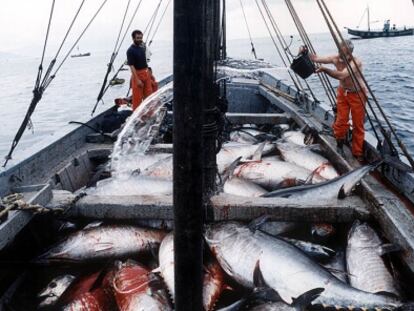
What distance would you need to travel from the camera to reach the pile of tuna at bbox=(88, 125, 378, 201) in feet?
14.8

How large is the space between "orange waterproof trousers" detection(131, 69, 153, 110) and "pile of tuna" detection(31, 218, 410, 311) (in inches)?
206

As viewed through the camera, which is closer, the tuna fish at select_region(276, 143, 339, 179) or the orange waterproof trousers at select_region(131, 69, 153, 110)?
the tuna fish at select_region(276, 143, 339, 179)

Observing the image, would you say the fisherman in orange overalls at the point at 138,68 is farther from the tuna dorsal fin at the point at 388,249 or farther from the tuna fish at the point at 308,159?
the tuna dorsal fin at the point at 388,249

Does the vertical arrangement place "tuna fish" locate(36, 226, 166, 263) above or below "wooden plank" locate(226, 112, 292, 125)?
below

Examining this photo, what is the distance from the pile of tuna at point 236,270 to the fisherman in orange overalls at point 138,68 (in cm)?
529

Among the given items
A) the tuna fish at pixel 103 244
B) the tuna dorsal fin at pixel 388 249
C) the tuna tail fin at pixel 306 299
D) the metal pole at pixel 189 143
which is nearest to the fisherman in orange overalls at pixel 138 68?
the tuna fish at pixel 103 244

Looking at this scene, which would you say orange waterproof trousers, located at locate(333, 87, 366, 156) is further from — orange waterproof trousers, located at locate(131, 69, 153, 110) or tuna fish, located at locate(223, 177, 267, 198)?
orange waterproof trousers, located at locate(131, 69, 153, 110)

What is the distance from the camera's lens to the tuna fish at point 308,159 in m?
5.39

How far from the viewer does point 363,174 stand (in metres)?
4.50

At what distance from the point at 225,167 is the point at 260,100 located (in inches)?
245

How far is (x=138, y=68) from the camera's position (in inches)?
349

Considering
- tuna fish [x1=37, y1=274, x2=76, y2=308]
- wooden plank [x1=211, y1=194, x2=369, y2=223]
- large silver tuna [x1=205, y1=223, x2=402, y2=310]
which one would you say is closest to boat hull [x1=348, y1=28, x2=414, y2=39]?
wooden plank [x1=211, y1=194, x2=369, y2=223]

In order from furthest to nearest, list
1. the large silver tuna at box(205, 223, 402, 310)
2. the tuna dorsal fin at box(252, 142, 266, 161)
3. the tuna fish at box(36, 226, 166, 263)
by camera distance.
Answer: the tuna dorsal fin at box(252, 142, 266, 161), the tuna fish at box(36, 226, 166, 263), the large silver tuna at box(205, 223, 402, 310)

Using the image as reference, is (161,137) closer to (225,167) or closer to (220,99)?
(225,167)
